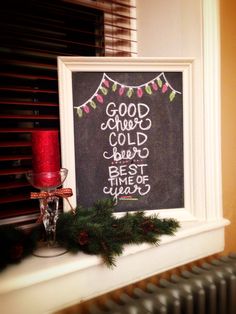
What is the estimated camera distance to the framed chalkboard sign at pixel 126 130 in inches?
Result: 43.9

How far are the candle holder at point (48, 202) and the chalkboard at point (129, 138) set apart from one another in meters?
0.16

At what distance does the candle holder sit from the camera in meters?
0.94

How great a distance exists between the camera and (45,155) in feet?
3.08

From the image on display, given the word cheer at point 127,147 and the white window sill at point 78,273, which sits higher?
the word cheer at point 127,147

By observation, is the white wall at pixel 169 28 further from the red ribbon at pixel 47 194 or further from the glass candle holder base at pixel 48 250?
the glass candle holder base at pixel 48 250

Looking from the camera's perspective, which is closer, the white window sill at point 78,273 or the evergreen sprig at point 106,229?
the white window sill at point 78,273

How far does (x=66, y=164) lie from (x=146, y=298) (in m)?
0.54

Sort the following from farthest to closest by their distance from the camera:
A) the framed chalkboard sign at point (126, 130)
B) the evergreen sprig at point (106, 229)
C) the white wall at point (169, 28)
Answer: the white wall at point (169, 28) < the framed chalkboard sign at point (126, 130) < the evergreen sprig at point (106, 229)

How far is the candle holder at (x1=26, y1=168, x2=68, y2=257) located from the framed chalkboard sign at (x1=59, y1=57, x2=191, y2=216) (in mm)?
135

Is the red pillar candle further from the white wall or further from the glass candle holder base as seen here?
the white wall

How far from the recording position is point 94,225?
970mm

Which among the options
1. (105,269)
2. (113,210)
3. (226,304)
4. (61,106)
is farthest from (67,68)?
(226,304)

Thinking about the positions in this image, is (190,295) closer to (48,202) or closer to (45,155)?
(48,202)

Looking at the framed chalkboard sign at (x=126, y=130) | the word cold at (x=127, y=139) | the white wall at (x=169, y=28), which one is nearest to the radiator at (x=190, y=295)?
the framed chalkboard sign at (x=126, y=130)
